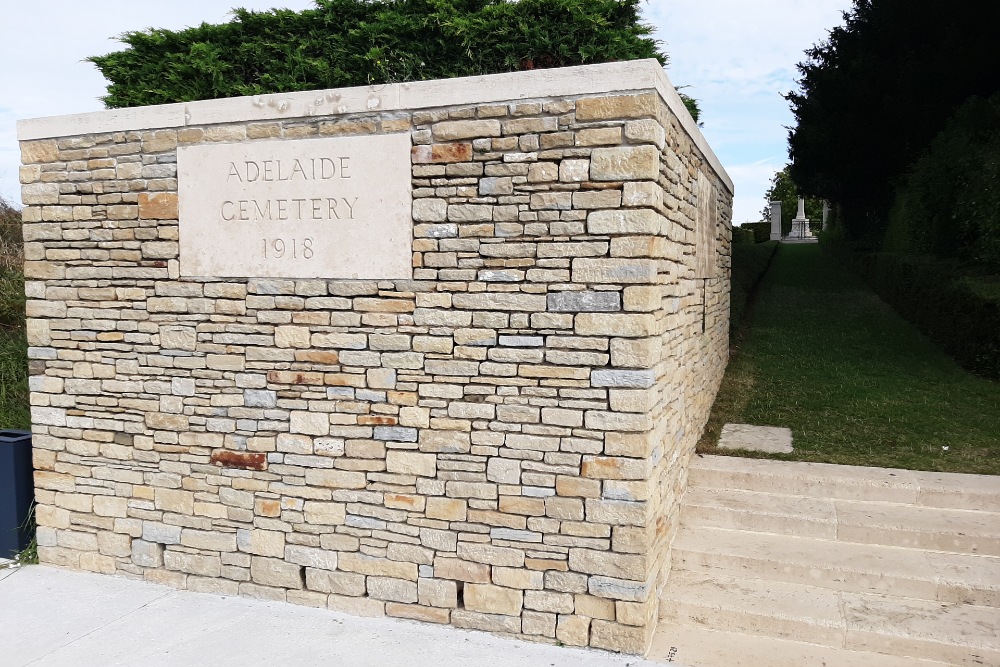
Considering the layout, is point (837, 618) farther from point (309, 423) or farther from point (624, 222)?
point (309, 423)

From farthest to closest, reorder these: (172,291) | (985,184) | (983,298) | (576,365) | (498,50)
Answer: (985,184), (983,298), (498,50), (172,291), (576,365)

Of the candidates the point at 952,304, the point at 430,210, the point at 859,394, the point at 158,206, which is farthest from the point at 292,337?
the point at 952,304

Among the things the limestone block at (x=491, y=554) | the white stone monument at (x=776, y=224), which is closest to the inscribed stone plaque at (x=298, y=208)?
the limestone block at (x=491, y=554)

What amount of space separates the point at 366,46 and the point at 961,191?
9.12 metres

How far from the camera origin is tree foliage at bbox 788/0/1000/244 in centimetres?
1354

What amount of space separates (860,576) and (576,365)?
2476mm

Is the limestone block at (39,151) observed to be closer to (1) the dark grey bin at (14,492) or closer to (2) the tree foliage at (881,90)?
(1) the dark grey bin at (14,492)

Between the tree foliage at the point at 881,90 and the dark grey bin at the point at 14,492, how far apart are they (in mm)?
15850

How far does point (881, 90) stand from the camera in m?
15.8

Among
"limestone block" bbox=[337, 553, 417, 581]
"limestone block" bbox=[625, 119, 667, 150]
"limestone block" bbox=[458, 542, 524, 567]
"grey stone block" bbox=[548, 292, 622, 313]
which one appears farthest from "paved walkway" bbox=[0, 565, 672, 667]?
"limestone block" bbox=[625, 119, 667, 150]

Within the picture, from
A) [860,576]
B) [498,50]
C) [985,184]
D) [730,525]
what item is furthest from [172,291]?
[985,184]

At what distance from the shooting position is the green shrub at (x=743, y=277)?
11508mm

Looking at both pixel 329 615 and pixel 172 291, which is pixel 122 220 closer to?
pixel 172 291

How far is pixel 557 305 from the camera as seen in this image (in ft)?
13.8
